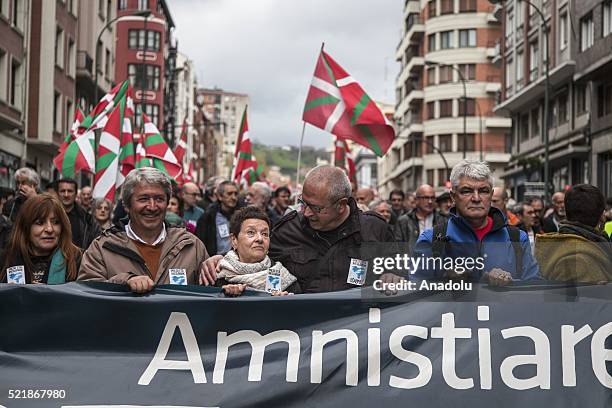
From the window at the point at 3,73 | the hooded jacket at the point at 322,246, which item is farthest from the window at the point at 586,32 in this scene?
the hooded jacket at the point at 322,246

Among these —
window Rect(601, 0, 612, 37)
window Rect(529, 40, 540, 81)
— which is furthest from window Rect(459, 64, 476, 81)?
window Rect(601, 0, 612, 37)

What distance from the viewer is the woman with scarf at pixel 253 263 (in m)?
5.71

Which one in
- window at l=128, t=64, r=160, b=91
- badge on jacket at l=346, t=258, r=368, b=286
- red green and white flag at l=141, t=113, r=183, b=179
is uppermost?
window at l=128, t=64, r=160, b=91

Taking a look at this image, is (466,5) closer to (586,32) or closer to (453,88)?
(453,88)

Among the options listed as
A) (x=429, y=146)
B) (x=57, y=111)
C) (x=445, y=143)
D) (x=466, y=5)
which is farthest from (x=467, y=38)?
(x=57, y=111)

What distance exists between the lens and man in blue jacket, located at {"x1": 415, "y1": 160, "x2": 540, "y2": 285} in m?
5.03

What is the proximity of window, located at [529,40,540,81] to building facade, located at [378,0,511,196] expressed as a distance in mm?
24035

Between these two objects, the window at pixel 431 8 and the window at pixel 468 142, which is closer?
the window at pixel 468 142

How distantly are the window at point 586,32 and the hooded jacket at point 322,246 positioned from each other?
1238 inches

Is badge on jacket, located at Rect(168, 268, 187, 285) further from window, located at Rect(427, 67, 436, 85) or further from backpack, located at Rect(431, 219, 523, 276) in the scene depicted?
window, located at Rect(427, 67, 436, 85)

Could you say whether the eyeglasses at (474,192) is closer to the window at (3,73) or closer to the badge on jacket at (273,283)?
the badge on jacket at (273,283)

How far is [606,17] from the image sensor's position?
33.4 meters

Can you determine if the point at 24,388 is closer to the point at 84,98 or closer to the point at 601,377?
the point at 601,377

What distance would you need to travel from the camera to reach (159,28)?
73938mm
